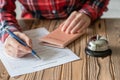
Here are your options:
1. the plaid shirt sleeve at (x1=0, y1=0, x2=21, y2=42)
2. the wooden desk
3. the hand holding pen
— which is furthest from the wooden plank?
the plaid shirt sleeve at (x1=0, y1=0, x2=21, y2=42)

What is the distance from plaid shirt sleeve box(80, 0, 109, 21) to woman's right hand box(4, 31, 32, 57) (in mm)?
331

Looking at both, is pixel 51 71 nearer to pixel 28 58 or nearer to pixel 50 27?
pixel 28 58

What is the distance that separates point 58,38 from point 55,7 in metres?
0.29

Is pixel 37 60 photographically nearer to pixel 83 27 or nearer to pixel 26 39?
pixel 26 39

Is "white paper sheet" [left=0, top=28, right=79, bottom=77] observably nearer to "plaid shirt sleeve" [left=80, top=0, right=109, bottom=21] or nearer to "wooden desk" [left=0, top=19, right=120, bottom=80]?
"wooden desk" [left=0, top=19, right=120, bottom=80]

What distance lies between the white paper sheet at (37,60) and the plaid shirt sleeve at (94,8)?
0.94 ft

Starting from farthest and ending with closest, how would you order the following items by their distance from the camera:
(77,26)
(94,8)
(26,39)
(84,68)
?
1. (94,8)
2. (77,26)
3. (26,39)
4. (84,68)

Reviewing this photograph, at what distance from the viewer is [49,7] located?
4.00ft

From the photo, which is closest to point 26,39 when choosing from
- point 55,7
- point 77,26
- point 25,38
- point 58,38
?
point 25,38

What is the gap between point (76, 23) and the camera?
106cm

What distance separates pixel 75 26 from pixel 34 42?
0.60ft

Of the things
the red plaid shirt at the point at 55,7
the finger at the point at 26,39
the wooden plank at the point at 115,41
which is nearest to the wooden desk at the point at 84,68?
the wooden plank at the point at 115,41

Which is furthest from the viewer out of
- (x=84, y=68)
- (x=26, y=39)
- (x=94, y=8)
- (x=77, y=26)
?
(x=94, y=8)

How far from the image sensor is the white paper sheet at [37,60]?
0.81m
